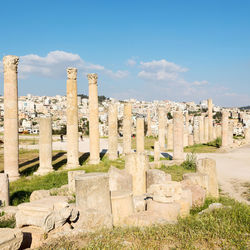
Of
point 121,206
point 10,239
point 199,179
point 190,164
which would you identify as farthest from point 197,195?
point 190,164

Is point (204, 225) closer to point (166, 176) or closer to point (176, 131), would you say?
point (166, 176)

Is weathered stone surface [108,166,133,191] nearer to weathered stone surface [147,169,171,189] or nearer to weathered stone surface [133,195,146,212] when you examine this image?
weathered stone surface [133,195,146,212]

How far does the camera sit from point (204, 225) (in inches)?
219

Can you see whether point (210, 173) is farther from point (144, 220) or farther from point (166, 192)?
point (144, 220)

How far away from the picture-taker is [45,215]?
17.0 ft

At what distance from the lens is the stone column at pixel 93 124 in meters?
16.4

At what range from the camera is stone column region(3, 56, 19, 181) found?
40.8 ft

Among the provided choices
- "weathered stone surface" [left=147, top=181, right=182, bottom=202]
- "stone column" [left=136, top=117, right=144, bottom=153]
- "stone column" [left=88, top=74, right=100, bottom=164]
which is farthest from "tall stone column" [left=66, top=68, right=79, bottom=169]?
"weathered stone surface" [left=147, top=181, right=182, bottom=202]

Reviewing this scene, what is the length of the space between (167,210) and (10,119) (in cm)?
911

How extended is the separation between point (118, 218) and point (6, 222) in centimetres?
278

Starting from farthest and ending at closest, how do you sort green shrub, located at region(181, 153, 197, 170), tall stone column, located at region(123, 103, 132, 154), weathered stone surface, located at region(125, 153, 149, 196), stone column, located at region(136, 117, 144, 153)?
stone column, located at region(136, 117, 144, 153) < tall stone column, located at region(123, 103, 132, 154) < green shrub, located at region(181, 153, 197, 170) < weathered stone surface, located at region(125, 153, 149, 196)

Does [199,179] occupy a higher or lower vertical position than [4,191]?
higher

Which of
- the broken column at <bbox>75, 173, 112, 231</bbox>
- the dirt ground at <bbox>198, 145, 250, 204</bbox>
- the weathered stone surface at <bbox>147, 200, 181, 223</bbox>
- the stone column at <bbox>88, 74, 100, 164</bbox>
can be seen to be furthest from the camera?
the stone column at <bbox>88, 74, 100, 164</bbox>

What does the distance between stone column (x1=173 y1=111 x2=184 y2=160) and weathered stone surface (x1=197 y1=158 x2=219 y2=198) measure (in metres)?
7.95
